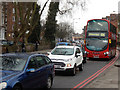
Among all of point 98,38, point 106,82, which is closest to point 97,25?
point 98,38

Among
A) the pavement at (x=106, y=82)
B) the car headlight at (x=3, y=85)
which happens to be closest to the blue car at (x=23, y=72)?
the car headlight at (x=3, y=85)

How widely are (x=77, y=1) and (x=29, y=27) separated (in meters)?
7.85

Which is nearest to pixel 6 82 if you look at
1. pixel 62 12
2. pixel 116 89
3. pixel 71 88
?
pixel 71 88

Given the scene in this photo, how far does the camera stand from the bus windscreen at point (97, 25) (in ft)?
75.2

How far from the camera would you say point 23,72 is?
6.50 meters

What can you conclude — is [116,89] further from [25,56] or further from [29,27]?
[29,27]

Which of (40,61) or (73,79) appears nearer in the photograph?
(40,61)

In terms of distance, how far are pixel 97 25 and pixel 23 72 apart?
17593 millimetres

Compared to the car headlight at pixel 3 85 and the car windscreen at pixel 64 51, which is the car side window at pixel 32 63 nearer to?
the car headlight at pixel 3 85

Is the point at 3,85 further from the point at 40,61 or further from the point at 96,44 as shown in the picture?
A: the point at 96,44

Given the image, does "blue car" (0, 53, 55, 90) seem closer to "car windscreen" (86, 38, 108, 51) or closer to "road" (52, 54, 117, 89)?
"road" (52, 54, 117, 89)

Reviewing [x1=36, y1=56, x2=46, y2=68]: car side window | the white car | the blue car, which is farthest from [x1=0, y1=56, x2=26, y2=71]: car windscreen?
the white car

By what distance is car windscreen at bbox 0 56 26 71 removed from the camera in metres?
6.76

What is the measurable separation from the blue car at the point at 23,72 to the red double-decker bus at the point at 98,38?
50.9 ft
